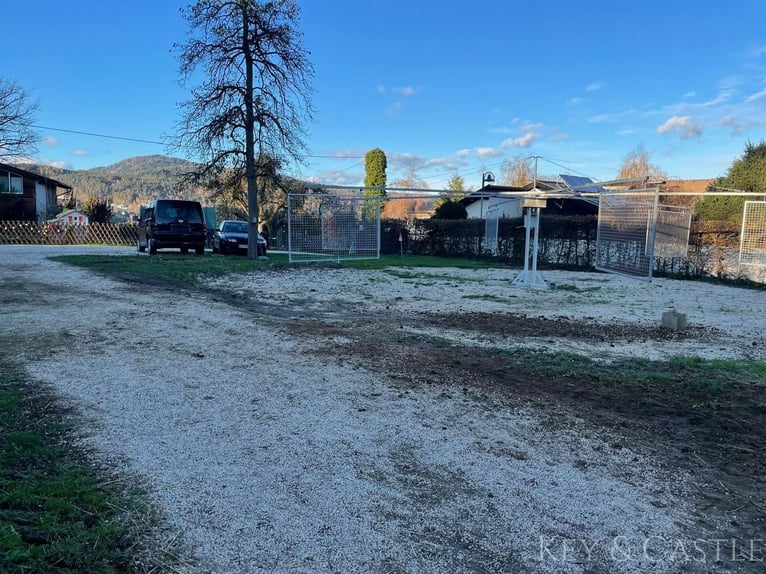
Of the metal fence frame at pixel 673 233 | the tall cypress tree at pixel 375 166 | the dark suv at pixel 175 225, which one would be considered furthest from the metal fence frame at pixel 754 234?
the tall cypress tree at pixel 375 166

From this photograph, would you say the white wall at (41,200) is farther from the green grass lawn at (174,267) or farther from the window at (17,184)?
the green grass lawn at (174,267)

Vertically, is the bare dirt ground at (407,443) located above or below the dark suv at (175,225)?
below

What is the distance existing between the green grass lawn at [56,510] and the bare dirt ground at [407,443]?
0.17 metres

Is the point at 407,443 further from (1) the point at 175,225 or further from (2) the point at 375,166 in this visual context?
(2) the point at 375,166

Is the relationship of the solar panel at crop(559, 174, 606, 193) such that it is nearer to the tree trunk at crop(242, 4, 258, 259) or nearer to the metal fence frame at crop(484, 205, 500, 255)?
the metal fence frame at crop(484, 205, 500, 255)

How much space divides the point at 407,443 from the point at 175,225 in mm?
17103

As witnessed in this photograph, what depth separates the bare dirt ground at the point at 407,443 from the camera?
6.91 ft

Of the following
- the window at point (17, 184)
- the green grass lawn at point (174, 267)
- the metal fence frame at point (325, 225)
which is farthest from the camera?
the window at point (17, 184)

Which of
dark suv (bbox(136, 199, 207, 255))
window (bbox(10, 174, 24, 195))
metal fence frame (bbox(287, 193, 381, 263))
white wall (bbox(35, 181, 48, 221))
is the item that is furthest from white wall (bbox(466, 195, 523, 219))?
window (bbox(10, 174, 24, 195))

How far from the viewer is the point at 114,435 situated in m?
3.06

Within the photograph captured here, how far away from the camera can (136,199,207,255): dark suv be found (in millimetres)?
17812

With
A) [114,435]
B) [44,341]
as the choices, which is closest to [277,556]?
[114,435]

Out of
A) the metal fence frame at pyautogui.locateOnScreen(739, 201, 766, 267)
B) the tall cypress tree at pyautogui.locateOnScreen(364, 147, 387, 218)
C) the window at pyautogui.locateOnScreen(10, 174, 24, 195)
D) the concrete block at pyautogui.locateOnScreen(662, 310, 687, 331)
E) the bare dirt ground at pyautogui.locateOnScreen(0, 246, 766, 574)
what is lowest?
the bare dirt ground at pyautogui.locateOnScreen(0, 246, 766, 574)

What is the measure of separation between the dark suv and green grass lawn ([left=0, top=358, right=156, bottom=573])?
16053 mm
